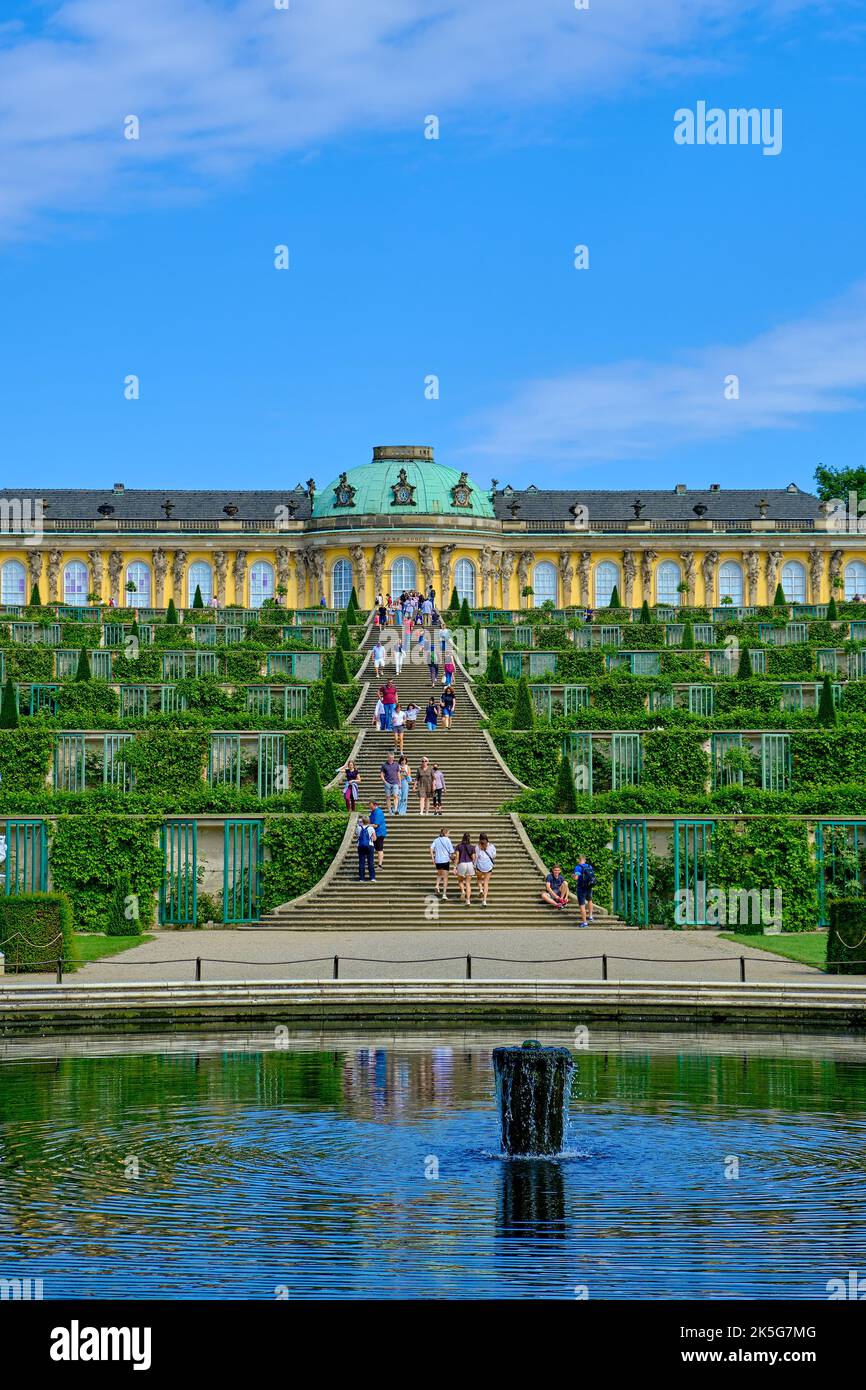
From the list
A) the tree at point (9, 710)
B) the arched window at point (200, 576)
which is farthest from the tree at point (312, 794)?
the arched window at point (200, 576)

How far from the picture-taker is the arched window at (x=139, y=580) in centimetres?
9188

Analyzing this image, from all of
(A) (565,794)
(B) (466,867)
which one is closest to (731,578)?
(A) (565,794)

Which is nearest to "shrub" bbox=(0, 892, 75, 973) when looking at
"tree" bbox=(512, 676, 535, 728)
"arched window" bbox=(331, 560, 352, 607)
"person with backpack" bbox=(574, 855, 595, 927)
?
"person with backpack" bbox=(574, 855, 595, 927)

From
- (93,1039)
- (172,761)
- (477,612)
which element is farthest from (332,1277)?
(477,612)

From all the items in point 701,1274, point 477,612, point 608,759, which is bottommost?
point 701,1274

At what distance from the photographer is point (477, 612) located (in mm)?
69375

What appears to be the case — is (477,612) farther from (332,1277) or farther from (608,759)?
(332,1277)

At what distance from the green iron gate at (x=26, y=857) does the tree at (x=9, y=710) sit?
7.93m

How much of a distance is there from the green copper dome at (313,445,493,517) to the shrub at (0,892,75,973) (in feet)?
210

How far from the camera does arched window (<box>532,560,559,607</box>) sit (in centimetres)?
9194

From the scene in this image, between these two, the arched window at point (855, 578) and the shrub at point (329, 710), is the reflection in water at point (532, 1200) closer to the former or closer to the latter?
the shrub at point (329, 710)

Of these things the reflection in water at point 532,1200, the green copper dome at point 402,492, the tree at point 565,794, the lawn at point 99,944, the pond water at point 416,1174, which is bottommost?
the reflection in water at point 532,1200

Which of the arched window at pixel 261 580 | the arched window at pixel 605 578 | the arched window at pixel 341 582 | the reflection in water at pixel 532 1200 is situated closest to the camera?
the reflection in water at pixel 532 1200
